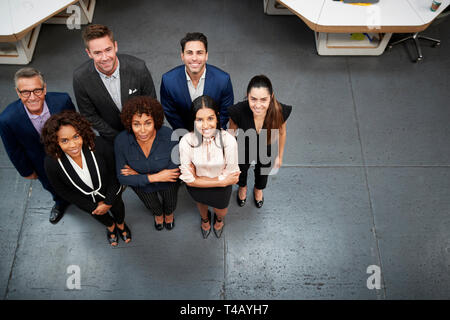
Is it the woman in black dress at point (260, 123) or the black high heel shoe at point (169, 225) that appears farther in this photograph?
the black high heel shoe at point (169, 225)

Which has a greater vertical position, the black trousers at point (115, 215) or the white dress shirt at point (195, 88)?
the white dress shirt at point (195, 88)

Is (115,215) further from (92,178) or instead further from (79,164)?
(79,164)

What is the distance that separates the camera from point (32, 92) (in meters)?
2.51

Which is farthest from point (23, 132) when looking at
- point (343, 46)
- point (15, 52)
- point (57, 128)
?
point (343, 46)

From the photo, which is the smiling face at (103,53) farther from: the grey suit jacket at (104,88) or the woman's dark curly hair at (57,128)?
the woman's dark curly hair at (57,128)

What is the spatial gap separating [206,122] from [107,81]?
98 cm

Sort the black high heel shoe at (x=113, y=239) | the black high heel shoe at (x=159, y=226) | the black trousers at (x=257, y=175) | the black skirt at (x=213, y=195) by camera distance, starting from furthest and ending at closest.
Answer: the black high heel shoe at (x=159, y=226) < the black high heel shoe at (x=113, y=239) < the black trousers at (x=257, y=175) < the black skirt at (x=213, y=195)

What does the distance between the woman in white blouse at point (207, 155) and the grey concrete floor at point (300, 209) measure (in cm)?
94

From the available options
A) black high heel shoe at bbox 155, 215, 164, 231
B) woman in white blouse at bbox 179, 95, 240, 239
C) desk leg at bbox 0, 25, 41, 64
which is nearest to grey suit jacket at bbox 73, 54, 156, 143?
woman in white blouse at bbox 179, 95, 240, 239

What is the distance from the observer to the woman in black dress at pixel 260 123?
8.49 ft

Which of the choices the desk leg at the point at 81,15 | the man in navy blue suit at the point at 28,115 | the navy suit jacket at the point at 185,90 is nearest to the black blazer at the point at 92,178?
the man in navy blue suit at the point at 28,115
